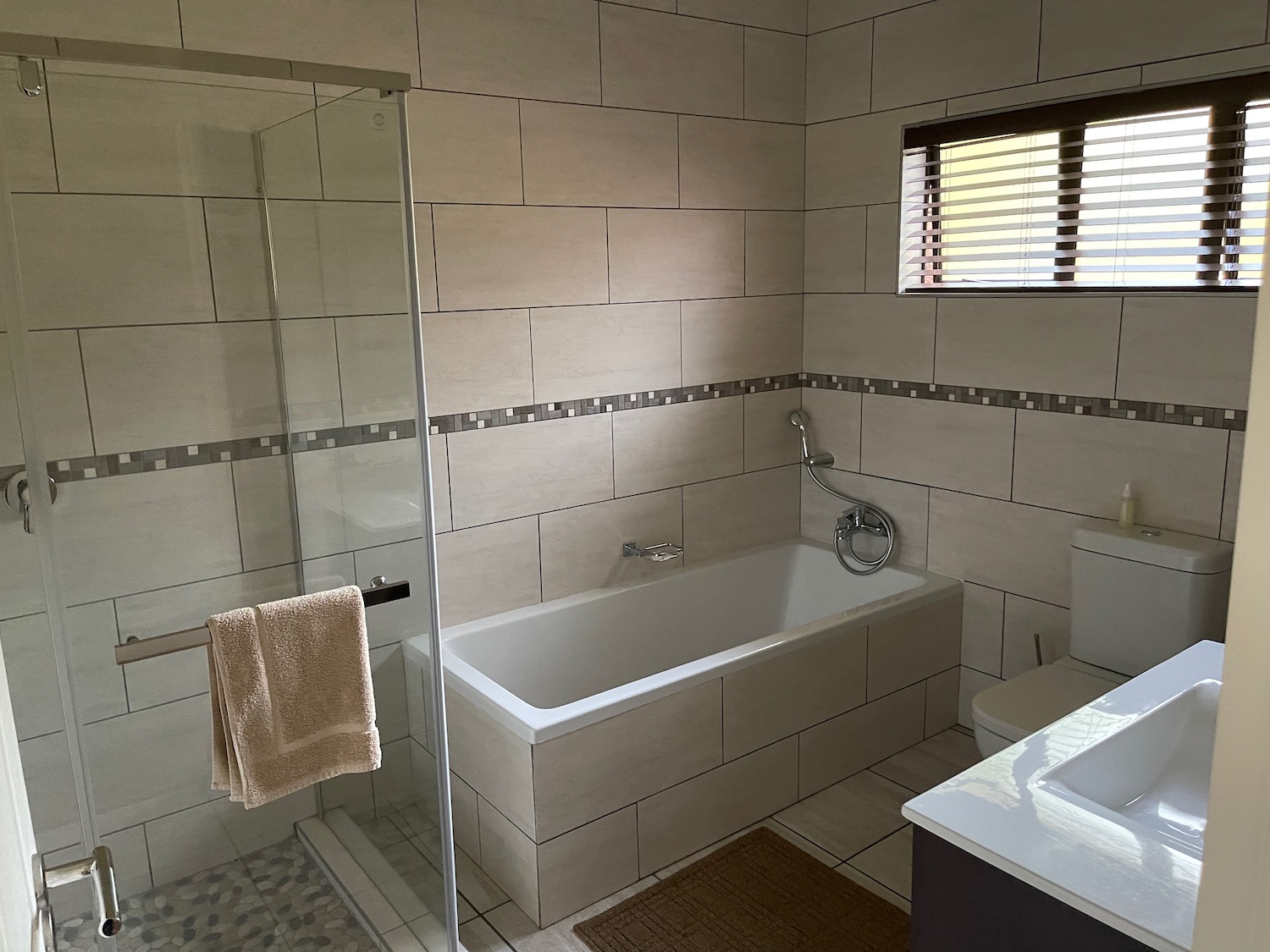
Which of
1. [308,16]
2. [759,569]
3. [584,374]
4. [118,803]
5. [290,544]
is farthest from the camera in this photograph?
[759,569]

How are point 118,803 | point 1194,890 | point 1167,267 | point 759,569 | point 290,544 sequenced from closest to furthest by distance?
point 1194,890 < point 118,803 < point 290,544 < point 1167,267 < point 759,569

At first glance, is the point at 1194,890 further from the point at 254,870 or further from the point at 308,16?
the point at 308,16

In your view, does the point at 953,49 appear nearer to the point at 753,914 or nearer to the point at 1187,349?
the point at 1187,349

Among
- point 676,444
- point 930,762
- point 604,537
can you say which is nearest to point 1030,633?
point 930,762

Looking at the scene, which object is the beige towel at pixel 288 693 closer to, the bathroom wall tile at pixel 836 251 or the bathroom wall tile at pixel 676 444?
the bathroom wall tile at pixel 676 444

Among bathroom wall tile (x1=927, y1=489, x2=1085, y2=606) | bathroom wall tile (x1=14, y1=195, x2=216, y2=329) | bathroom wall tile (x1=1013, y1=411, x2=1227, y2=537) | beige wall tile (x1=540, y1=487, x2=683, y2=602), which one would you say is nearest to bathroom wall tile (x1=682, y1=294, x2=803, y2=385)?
beige wall tile (x1=540, y1=487, x2=683, y2=602)

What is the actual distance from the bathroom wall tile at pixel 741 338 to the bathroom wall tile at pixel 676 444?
5.0 inches

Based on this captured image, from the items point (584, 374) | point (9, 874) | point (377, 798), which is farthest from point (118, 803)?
point (584, 374)

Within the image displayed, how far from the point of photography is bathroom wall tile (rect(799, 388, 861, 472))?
3674mm

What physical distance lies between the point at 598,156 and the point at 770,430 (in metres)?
1.26

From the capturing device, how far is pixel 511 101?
288 cm

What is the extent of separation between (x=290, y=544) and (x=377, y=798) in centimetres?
59

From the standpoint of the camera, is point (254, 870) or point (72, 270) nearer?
point (72, 270)

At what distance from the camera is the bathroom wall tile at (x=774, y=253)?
3.56 meters
